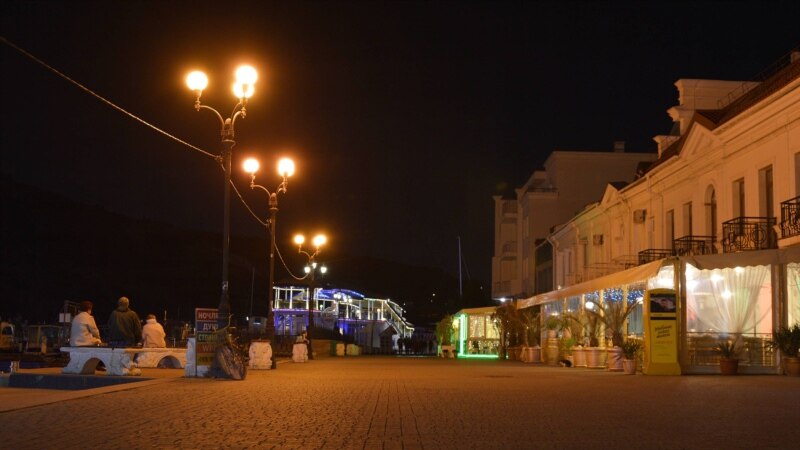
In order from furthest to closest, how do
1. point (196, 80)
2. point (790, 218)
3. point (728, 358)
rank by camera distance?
point (728, 358), point (790, 218), point (196, 80)

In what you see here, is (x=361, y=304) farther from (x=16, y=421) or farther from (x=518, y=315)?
(x=16, y=421)

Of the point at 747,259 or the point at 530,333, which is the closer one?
the point at 747,259

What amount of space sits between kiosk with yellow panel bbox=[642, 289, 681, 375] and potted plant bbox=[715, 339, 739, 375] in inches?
43.5

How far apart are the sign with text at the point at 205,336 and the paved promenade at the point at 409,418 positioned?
2290mm

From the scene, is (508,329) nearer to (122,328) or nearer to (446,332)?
(446,332)

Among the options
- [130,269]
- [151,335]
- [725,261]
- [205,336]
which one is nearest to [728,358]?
[725,261]

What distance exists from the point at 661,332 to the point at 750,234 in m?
3.95

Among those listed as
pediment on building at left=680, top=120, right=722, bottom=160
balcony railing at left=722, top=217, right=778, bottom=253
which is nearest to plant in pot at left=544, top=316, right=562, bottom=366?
pediment on building at left=680, top=120, right=722, bottom=160

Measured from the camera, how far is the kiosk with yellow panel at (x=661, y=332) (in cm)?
2172

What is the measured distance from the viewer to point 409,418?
10539mm

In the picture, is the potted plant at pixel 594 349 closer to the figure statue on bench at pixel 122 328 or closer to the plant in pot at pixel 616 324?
the plant in pot at pixel 616 324

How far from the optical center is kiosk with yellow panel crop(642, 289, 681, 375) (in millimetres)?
21719

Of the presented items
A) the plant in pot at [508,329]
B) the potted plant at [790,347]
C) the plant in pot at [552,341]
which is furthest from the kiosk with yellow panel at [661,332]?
the plant in pot at [508,329]

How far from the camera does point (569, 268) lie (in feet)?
145
